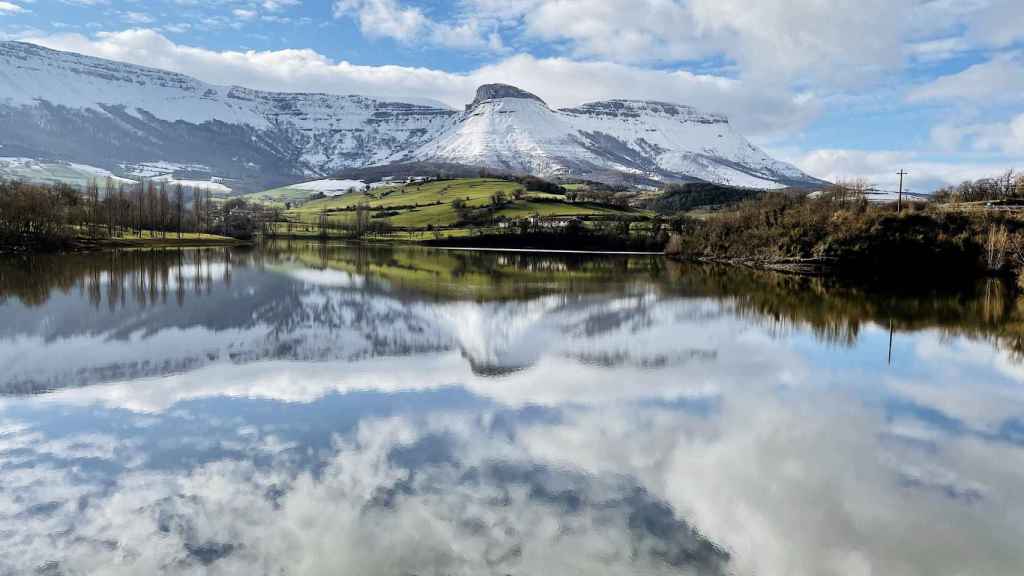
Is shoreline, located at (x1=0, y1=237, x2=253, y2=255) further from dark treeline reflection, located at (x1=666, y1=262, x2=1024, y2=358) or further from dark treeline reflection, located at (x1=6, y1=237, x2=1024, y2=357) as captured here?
dark treeline reflection, located at (x1=666, y1=262, x2=1024, y2=358)

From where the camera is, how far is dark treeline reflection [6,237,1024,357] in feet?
A: 117

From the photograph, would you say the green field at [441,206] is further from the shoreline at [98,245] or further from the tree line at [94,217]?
the shoreline at [98,245]

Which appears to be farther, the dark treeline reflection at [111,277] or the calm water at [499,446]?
the dark treeline reflection at [111,277]

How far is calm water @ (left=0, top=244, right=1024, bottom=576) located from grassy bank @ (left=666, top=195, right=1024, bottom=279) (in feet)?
129

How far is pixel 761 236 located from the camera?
270 feet

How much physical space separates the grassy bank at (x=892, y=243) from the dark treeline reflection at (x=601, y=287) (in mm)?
6773

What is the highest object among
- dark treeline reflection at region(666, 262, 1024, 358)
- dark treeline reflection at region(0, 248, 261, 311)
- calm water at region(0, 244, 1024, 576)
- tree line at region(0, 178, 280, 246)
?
tree line at region(0, 178, 280, 246)

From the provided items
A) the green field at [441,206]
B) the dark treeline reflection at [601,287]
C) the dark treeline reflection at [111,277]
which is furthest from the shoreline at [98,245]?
the green field at [441,206]

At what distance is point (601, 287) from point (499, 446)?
37784 mm

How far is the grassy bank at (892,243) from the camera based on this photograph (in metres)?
68.2

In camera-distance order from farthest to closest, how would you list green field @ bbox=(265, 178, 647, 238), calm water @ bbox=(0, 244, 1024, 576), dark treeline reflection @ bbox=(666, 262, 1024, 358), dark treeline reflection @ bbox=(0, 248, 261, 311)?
green field @ bbox=(265, 178, 647, 238) < dark treeline reflection @ bbox=(0, 248, 261, 311) < dark treeline reflection @ bbox=(666, 262, 1024, 358) < calm water @ bbox=(0, 244, 1024, 576)

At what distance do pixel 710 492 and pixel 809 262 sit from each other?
6707 centimetres

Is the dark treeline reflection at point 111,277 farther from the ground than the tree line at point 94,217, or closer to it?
closer to it

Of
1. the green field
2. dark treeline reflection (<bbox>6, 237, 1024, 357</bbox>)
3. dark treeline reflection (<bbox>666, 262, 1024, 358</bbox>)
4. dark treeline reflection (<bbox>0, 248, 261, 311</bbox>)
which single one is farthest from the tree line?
dark treeline reflection (<bbox>666, 262, 1024, 358</bbox>)
